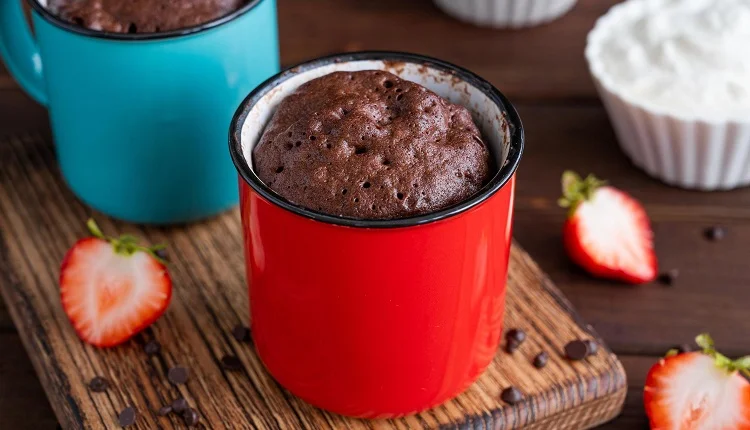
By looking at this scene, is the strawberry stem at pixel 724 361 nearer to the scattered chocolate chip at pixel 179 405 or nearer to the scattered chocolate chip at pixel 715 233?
the scattered chocolate chip at pixel 715 233

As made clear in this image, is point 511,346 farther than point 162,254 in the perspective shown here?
No

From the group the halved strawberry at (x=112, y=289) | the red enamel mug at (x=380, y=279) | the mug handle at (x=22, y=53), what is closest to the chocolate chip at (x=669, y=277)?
the red enamel mug at (x=380, y=279)

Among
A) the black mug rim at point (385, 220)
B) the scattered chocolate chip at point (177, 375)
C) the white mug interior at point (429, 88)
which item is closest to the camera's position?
the black mug rim at point (385, 220)

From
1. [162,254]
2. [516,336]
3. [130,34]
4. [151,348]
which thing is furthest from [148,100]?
[516,336]

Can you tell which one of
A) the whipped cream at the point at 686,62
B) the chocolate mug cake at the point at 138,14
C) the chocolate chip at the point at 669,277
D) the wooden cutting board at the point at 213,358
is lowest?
the chocolate chip at the point at 669,277

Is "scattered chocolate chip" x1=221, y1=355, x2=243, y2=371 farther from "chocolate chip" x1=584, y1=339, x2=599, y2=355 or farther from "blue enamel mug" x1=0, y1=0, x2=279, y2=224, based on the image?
"chocolate chip" x1=584, y1=339, x2=599, y2=355

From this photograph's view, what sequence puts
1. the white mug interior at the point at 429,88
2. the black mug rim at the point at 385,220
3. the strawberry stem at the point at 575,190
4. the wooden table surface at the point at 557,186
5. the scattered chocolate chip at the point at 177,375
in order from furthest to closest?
1. the strawberry stem at the point at 575,190
2. the wooden table surface at the point at 557,186
3. the scattered chocolate chip at the point at 177,375
4. the white mug interior at the point at 429,88
5. the black mug rim at the point at 385,220

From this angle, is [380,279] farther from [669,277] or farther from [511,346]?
[669,277]
